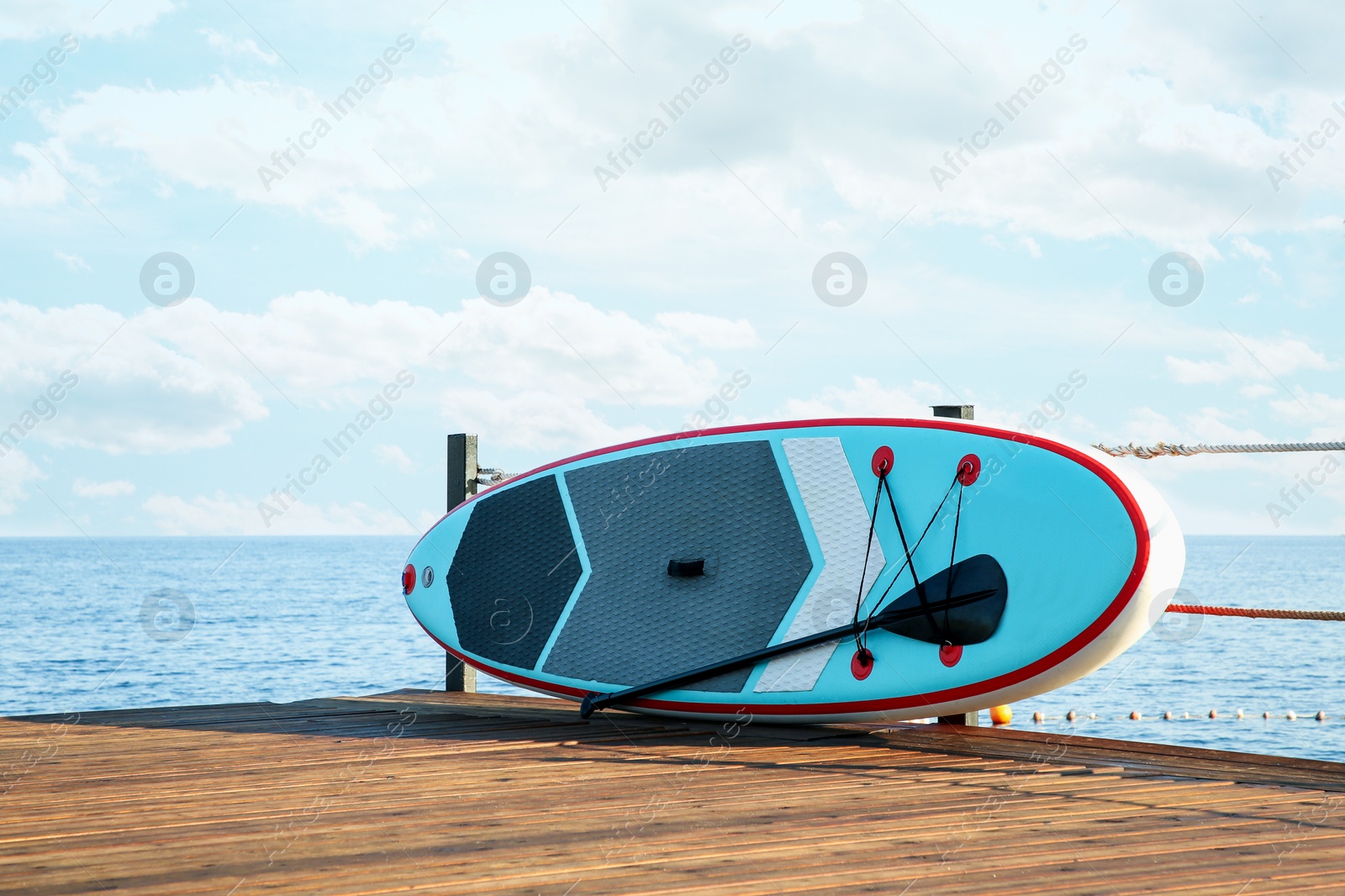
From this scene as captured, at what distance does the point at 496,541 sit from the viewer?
441cm

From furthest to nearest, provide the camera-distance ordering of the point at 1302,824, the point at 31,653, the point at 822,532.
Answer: the point at 31,653 < the point at 822,532 < the point at 1302,824

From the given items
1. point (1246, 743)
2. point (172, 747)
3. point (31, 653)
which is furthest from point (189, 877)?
point (31, 653)

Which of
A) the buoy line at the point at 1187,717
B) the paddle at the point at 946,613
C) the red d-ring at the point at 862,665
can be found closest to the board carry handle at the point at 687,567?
the paddle at the point at 946,613

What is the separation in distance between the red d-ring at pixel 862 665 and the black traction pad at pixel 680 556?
0.29m

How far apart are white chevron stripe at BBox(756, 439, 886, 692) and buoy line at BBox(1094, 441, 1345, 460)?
0.80m

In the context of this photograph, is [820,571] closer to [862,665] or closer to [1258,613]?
[862,665]

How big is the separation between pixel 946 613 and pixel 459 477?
2.20 meters

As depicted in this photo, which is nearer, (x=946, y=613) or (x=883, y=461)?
(x=946, y=613)

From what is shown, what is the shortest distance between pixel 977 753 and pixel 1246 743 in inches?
419

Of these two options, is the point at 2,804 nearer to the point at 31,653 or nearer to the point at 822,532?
the point at 822,532

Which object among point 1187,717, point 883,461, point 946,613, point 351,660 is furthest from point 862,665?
point 351,660

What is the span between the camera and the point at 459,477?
479 cm

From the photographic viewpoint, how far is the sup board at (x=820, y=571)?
335 cm

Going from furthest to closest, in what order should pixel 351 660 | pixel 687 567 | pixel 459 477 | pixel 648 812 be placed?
1. pixel 351 660
2. pixel 459 477
3. pixel 687 567
4. pixel 648 812
